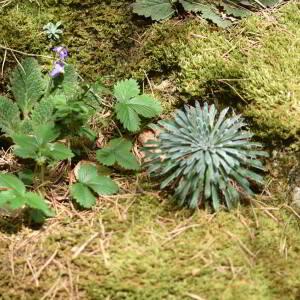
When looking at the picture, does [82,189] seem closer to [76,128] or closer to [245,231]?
[76,128]

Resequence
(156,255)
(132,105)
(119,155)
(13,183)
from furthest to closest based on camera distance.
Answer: (132,105)
(119,155)
(13,183)
(156,255)

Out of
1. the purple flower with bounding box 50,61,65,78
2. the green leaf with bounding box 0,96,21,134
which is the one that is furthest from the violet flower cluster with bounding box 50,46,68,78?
the green leaf with bounding box 0,96,21,134

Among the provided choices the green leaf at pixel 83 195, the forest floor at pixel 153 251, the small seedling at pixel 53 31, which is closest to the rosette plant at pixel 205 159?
the forest floor at pixel 153 251

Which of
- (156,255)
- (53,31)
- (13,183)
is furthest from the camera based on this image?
(53,31)

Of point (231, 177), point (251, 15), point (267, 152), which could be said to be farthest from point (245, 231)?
point (251, 15)

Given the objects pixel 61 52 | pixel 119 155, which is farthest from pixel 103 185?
pixel 61 52

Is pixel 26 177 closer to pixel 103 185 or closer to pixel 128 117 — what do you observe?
pixel 103 185
